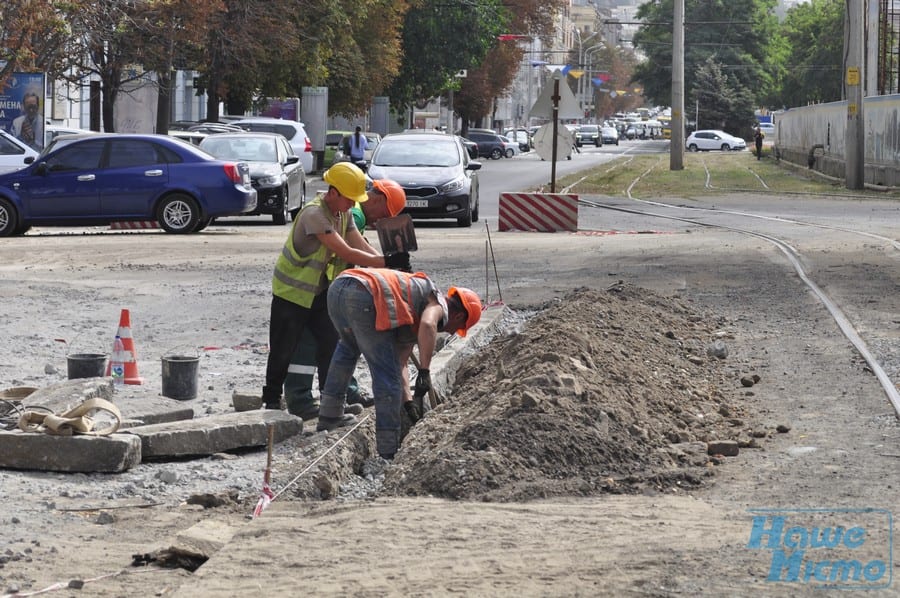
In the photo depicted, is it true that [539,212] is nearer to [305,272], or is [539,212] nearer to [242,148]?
[242,148]

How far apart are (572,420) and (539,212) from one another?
15.3m

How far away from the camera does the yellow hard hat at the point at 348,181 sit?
8117 millimetres

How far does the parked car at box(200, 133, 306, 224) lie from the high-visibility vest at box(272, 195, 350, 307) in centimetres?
1458

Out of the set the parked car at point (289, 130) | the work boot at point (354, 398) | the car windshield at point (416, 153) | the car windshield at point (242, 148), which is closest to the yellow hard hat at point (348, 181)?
the work boot at point (354, 398)

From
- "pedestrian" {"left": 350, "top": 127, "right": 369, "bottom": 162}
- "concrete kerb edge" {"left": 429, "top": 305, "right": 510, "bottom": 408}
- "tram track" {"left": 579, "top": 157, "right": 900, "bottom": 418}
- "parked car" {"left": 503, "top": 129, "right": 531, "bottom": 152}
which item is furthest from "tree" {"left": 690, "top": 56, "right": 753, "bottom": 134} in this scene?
"concrete kerb edge" {"left": 429, "top": 305, "right": 510, "bottom": 408}

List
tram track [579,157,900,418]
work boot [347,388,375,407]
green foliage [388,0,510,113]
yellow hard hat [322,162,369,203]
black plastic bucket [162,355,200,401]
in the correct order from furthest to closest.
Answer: green foliage [388,0,510,113] < tram track [579,157,900,418] < black plastic bucket [162,355,200,401] < work boot [347,388,375,407] < yellow hard hat [322,162,369,203]

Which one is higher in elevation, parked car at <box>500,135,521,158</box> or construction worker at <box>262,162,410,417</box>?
parked car at <box>500,135,521,158</box>

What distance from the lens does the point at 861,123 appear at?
36.7 metres

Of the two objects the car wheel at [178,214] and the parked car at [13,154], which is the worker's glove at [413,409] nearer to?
the car wheel at [178,214]

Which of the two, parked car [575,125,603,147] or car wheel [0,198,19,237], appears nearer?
car wheel [0,198,19,237]

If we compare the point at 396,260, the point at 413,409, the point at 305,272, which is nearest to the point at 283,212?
the point at 396,260

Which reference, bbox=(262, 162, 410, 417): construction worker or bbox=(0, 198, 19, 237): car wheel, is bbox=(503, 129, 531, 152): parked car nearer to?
bbox=(0, 198, 19, 237): car wheel

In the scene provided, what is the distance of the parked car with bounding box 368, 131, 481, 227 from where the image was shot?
23.4 meters

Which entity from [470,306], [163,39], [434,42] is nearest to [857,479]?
[470,306]
